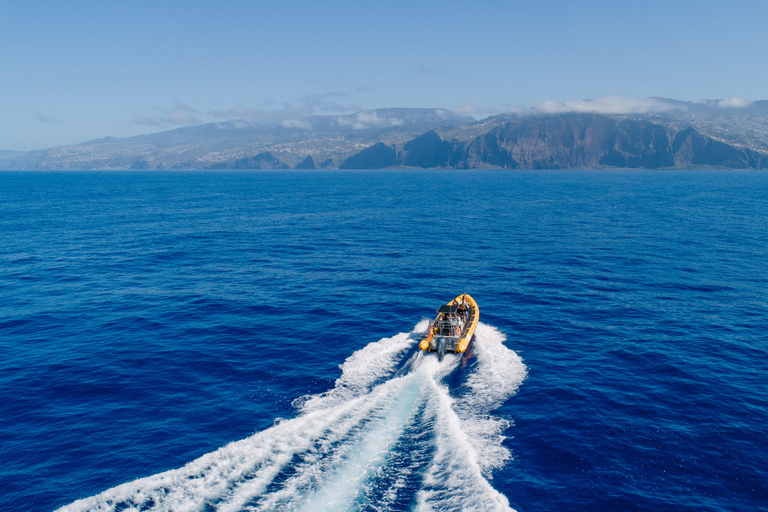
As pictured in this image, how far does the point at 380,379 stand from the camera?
A: 103ft

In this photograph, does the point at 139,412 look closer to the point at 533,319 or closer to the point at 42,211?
the point at 533,319

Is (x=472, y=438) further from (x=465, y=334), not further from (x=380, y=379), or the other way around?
(x=465, y=334)

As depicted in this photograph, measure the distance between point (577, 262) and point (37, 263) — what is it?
78901 mm

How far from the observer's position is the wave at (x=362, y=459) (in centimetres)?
1959

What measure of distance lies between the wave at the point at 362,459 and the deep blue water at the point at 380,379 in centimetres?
12

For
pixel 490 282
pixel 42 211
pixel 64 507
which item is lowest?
pixel 64 507

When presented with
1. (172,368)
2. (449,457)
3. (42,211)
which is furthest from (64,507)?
(42,211)

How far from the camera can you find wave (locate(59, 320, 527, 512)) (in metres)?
19.6

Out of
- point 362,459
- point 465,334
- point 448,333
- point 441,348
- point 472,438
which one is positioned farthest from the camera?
point 465,334

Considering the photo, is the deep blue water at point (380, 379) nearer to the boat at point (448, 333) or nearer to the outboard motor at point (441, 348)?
the outboard motor at point (441, 348)

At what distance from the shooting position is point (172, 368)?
1305 inches

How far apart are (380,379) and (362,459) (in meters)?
9.11

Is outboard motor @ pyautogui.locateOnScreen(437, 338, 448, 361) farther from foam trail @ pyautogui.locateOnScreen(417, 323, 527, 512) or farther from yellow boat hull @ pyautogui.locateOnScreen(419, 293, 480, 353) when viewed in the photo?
foam trail @ pyautogui.locateOnScreen(417, 323, 527, 512)

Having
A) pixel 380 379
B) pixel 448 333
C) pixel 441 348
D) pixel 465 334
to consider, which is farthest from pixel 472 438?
pixel 465 334
